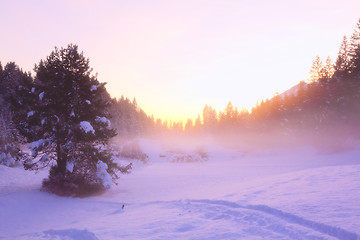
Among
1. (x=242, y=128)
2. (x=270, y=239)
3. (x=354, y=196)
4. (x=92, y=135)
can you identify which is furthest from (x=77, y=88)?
A: (x=242, y=128)

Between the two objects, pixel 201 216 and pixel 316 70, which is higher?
pixel 316 70

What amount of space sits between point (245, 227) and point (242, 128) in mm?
60424

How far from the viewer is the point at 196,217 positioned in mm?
8273

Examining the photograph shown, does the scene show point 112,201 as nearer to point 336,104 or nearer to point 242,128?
point 336,104

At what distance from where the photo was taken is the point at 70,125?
14.8 meters

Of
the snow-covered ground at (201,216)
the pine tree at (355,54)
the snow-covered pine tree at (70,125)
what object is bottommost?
the snow-covered ground at (201,216)

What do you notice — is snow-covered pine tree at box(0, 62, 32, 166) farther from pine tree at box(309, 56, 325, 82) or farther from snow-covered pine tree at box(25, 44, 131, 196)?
pine tree at box(309, 56, 325, 82)

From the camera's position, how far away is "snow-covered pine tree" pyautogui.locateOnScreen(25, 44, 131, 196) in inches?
566

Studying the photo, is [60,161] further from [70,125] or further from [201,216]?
[201,216]

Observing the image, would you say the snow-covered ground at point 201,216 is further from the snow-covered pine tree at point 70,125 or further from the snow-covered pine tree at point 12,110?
the snow-covered pine tree at point 12,110

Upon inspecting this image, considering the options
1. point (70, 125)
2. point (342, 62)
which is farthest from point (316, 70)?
point (70, 125)

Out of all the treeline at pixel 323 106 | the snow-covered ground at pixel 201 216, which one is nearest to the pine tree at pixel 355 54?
the treeline at pixel 323 106

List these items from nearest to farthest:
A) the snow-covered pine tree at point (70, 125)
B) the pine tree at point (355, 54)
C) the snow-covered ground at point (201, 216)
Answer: the snow-covered ground at point (201, 216), the snow-covered pine tree at point (70, 125), the pine tree at point (355, 54)

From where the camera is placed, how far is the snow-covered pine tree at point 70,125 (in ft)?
47.2
